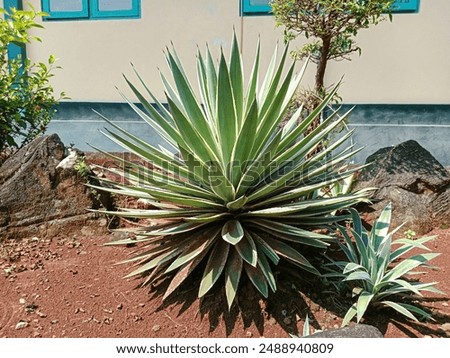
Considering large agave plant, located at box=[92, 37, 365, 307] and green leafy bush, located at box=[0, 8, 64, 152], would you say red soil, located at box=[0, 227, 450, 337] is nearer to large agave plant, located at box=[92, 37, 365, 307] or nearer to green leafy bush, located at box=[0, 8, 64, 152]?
large agave plant, located at box=[92, 37, 365, 307]

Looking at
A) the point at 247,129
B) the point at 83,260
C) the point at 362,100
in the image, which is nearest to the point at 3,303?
the point at 83,260

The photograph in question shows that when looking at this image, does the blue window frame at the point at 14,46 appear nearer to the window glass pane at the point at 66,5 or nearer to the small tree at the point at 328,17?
the window glass pane at the point at 66,5

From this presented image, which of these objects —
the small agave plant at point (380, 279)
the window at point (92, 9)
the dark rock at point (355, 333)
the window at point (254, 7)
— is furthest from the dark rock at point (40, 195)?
the window at point (254, 7)

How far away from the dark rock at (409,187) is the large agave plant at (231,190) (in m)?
1.10

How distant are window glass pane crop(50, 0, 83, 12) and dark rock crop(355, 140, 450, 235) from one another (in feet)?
15.7

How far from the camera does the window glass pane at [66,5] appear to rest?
6854 millimetres

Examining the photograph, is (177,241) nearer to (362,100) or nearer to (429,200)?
(429,200)

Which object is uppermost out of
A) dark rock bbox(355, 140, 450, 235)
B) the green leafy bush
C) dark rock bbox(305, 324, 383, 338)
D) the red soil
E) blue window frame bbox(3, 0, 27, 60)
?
blue window frame bbox(3, 0, 27, 60)

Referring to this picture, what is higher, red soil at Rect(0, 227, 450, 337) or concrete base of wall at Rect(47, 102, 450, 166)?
concrete base of wall at Rect(47, 102, 450, 166)

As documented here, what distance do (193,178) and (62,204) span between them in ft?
4.43

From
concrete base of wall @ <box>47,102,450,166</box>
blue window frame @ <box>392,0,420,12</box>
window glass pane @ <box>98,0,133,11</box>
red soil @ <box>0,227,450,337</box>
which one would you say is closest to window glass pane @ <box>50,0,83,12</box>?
window glass pane @ <box>98,0,133,11</box>

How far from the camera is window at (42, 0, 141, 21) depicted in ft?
22.1

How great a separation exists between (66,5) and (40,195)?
4162 mm

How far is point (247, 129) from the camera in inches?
106
